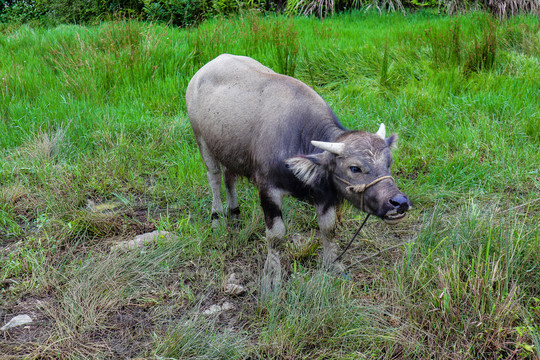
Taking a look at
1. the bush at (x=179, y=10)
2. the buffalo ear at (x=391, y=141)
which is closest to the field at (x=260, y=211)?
the buffalo ear at (x=391, y=141)

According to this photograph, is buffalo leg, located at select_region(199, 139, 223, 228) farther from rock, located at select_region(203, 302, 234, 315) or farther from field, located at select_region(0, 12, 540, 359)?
rock, located at select_region(203, 302, 234, 315)

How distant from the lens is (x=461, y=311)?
268cm

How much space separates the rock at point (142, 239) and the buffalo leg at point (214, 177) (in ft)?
1.53

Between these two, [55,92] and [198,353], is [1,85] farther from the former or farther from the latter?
[198,353]

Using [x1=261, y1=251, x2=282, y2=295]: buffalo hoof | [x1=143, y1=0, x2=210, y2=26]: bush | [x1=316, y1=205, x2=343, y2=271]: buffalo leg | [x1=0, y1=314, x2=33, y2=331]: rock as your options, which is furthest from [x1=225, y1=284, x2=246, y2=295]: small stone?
[x1=143, y1=0, x2=210, y2=26]: bush

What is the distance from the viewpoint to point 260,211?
4.17 metres

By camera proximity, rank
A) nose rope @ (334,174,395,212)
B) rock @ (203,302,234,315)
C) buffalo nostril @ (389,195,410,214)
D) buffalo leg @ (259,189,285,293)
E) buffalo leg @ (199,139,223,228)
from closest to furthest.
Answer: buffalo nostril @ (389,195,410,214), nose rope @ (334,174,395,212), rock @ (203,302,234,315), buffalo leg @ (259,189,285,293), buffalo leg @ (199,139,223,228)

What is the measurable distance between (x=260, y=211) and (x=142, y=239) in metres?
0.99

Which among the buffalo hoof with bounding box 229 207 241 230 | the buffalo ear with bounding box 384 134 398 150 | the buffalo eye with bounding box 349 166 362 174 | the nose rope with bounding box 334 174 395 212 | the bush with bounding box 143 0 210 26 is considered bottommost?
the buffalo hoof with bounding box 229 207 241 230

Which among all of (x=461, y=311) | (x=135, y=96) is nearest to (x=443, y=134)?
(x=461, y=311)

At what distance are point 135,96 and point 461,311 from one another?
4691 millimetres

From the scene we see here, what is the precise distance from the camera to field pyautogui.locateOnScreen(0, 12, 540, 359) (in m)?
2.76

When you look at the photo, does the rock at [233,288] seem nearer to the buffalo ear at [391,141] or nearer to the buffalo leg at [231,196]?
the buffalo leg at [231,196]

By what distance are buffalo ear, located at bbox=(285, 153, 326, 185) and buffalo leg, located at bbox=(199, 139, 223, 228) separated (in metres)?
1.25
